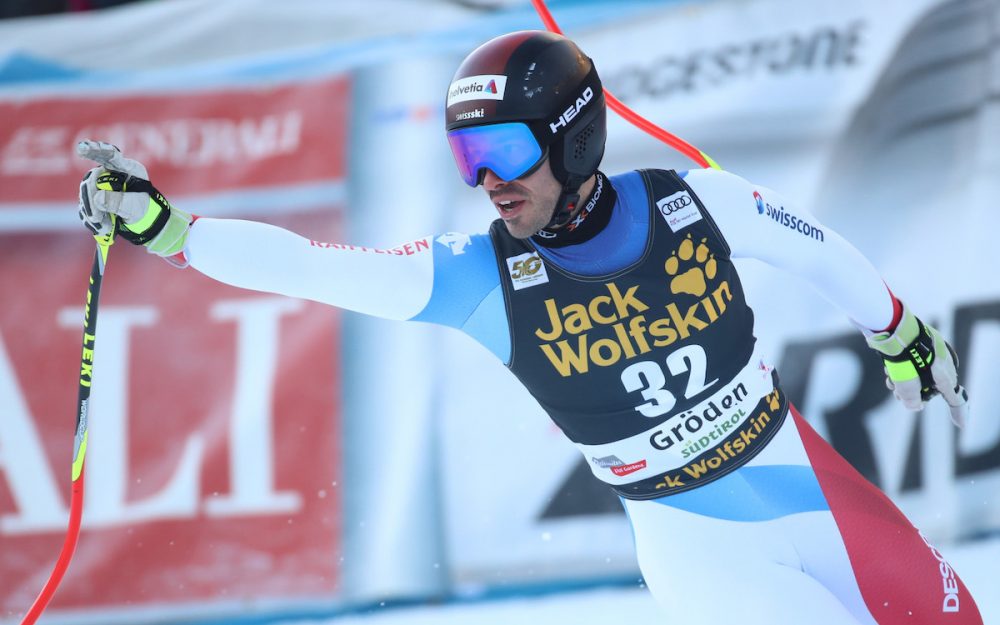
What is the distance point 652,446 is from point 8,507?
363 centimetres

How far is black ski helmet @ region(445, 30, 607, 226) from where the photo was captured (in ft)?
8.29

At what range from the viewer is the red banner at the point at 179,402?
518 cm

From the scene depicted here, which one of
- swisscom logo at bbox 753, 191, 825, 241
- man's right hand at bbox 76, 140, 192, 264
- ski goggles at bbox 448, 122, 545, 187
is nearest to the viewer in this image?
man's right hand at bbox 76, 140, 192, 264

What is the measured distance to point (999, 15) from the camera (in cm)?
493

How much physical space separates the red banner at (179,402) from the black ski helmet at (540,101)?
282 cm

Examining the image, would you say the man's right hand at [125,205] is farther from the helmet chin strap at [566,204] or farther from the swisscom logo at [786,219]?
the swisscom logo at [786,219]

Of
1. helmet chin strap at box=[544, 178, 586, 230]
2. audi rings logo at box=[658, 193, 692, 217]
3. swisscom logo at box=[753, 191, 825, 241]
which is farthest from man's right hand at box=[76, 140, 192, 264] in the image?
swisscom logo at box=[753, 191, 825, 241]

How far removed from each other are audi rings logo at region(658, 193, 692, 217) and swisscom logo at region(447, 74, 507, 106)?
49 cm

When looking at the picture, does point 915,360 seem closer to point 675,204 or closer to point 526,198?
point 675,204

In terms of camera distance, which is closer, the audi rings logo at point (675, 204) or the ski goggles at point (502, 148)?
the ski goggles at point (502, 148)

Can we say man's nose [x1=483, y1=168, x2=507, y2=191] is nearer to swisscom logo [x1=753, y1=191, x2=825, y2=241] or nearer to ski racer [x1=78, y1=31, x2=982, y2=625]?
ski racer [x1=78, y1=31, x2=982, y2=625]

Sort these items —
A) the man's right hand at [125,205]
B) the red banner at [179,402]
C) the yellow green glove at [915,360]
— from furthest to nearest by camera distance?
the red banner at [179,402] < the yellow green glove at [915,360] < the man's right hand at [125,205]

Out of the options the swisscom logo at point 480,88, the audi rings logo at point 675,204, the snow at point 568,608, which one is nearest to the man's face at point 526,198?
the swisscom logo at point 480,88

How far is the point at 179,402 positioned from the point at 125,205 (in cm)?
315
